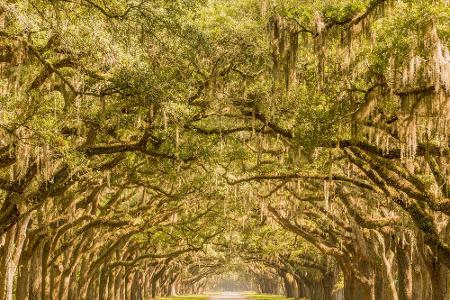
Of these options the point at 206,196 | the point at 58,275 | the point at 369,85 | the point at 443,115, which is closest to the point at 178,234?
the point at 58,275

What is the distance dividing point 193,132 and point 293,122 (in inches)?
94.0

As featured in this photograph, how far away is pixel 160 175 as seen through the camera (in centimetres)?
2217

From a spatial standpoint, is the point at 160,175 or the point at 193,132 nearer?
the point at 193,132

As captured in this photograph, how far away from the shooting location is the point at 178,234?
34.3 metres

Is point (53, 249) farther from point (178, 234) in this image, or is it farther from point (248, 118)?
point (248, 118)

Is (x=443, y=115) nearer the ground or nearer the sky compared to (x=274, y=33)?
nearer the ground

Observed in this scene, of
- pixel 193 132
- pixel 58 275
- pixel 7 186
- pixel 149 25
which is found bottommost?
pixel 58 275

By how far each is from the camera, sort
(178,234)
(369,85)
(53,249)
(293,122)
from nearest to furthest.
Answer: (369,85), (293,122), (53,249), (178,234)

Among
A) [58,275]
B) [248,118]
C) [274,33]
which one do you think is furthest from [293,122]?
[58,275]

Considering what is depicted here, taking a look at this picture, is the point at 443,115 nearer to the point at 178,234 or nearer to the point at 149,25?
the point at 149,25

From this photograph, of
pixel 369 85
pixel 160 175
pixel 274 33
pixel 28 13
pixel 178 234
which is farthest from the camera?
pixel 178 234

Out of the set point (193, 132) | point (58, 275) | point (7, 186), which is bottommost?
point (58, 275)

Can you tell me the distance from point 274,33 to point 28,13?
4.47m

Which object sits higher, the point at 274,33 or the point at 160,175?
the point at 274,33
